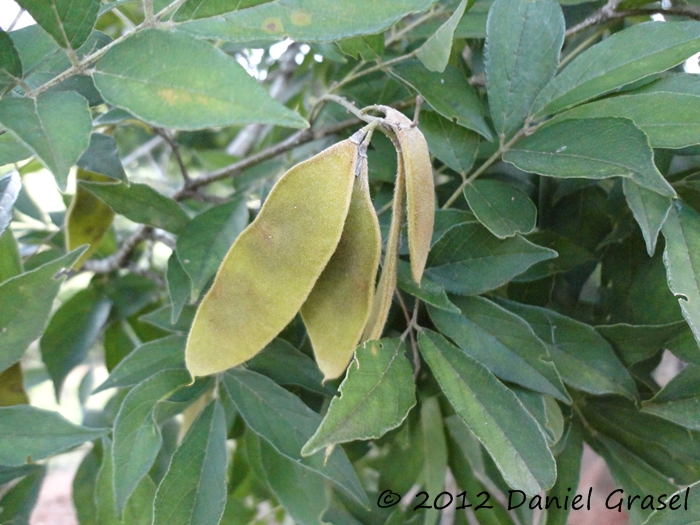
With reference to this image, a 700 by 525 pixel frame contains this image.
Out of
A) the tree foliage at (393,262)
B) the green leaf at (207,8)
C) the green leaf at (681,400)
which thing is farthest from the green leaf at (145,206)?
the green leaf at (681,400)

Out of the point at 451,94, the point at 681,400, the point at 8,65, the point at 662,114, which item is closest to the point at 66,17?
the point at 8,65

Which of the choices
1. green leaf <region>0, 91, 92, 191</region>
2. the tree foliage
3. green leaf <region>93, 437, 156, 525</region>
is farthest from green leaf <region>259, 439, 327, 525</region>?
green leaf <region>0, 91, 92, 191</region>

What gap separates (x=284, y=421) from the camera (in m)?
0.43

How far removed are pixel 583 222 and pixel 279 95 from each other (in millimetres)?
648

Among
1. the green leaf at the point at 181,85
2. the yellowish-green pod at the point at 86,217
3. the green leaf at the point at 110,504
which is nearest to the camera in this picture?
the green leaf at the point at 181,85

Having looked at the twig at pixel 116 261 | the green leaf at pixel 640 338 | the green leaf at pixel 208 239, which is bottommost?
the green leaf at pixel 640 338

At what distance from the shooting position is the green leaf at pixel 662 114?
1.16 ft

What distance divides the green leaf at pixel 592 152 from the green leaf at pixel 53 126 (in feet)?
0.98

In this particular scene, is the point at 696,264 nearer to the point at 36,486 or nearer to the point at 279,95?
the point at 36,486

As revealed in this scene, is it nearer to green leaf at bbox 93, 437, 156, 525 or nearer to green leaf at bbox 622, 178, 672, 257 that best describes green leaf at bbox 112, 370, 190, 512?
green leaf at bbox 93, 437, 156, 525

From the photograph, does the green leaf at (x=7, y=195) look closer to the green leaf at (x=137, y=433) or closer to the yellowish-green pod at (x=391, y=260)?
the green leaf at (x=137, y=433)

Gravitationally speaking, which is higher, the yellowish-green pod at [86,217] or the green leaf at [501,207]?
the yellowish-green pod at [86,217]

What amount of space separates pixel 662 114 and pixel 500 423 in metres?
0.24

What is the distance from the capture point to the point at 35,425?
1.30 ft
